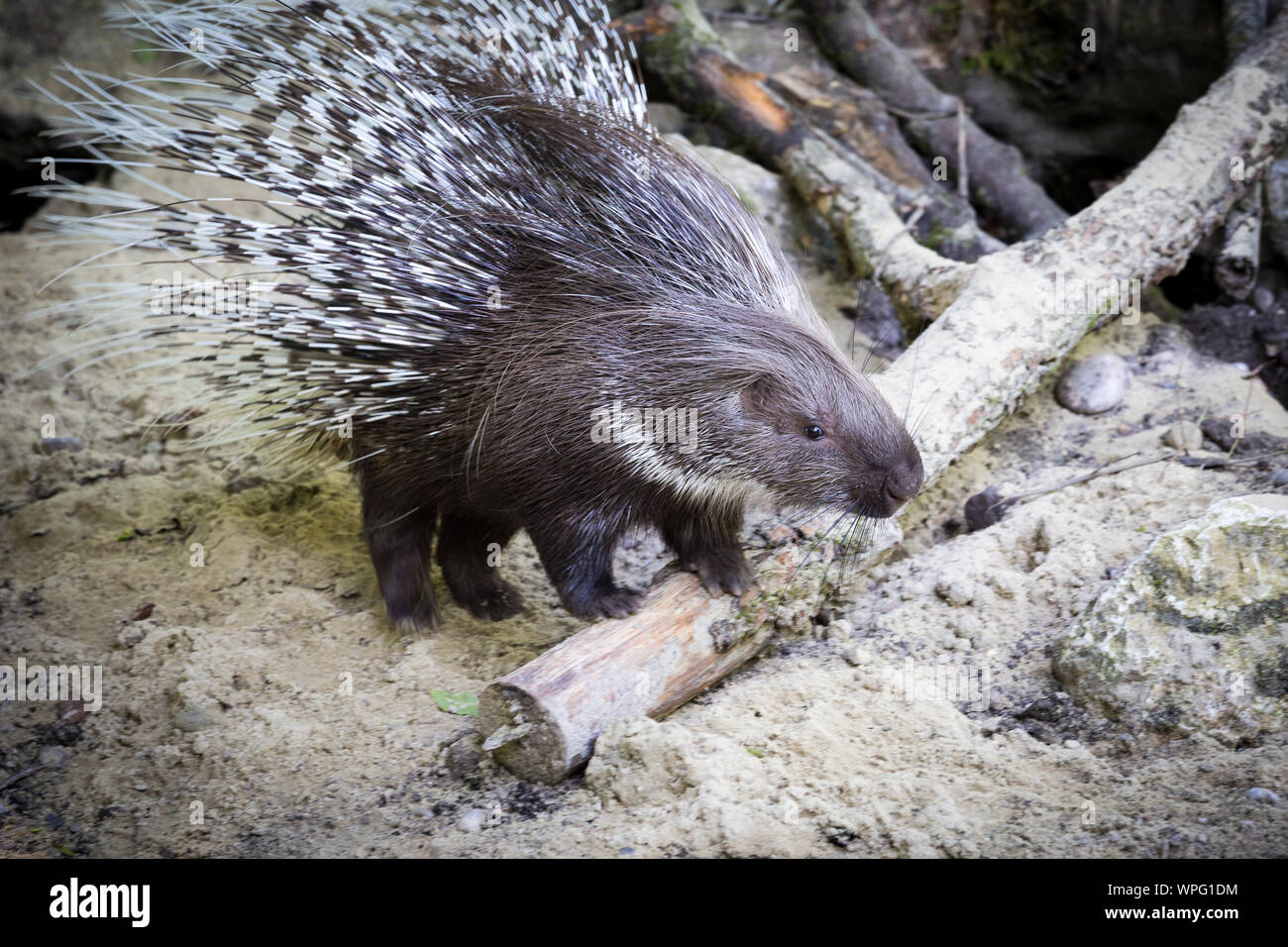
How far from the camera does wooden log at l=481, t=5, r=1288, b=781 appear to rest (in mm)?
2703

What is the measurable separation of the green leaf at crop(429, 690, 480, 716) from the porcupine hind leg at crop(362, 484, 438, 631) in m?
0.46

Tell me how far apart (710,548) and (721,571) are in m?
0.08

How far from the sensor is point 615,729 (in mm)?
2635

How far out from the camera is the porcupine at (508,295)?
9.61 feet

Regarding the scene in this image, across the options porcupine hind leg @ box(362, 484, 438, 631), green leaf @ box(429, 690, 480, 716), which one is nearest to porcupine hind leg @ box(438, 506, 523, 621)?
porcupine hind leg @ box(362, 484, 438, 631)

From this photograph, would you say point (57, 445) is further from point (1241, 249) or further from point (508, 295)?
point (1241, 249)

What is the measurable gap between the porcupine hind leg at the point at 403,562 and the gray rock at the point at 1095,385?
2650 mm

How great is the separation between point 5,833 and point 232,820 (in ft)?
1.86

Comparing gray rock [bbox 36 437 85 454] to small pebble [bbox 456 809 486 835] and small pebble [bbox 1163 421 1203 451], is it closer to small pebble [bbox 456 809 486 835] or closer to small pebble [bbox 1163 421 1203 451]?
A: small pebble [bbox 456 809 486 835]

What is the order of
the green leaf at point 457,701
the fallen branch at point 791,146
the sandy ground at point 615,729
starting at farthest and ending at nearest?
the fallen branch at point 791,146 → the green leaf at point 457,701 → the sandy ground at point 615,729

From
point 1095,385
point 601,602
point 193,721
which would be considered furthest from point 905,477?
point 193,721

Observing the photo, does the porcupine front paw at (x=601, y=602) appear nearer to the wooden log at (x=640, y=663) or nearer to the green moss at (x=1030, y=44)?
the wooden log at (x=640, y=663)

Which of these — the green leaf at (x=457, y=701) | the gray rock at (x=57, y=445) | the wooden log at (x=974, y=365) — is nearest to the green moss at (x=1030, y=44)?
the wooden log at (x=974, y=365)

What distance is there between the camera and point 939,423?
367 centimetres
